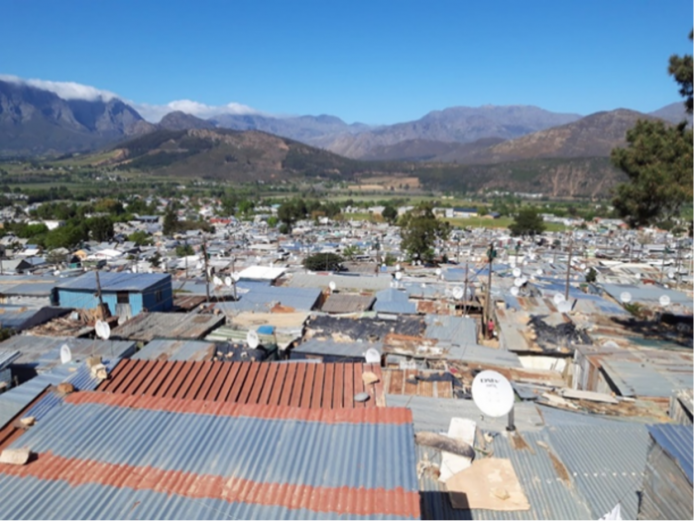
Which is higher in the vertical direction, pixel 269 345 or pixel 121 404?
pixel 121 404

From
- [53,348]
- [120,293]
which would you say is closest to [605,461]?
[53,348]

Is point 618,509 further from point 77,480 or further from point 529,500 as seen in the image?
point 77,480

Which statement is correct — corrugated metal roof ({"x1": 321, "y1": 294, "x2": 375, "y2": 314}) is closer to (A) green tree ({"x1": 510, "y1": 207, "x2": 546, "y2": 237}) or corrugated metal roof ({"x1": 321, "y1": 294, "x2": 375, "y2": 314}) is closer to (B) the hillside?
(A) green tree ({"x1": 510, "y1": 207, "x2": 546, "y2": 237})

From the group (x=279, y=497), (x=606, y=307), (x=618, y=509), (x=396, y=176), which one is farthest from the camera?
(x=396, y=176)

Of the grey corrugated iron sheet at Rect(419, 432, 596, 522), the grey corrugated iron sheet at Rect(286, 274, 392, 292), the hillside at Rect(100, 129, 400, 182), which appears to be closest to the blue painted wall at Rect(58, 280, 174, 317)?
the grey corrugated iron sheet at Rect(286, 274, 392, 292)

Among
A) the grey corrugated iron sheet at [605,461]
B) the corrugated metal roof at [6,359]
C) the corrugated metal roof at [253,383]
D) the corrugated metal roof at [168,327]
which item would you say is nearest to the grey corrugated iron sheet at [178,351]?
the corrugated metal roof at [168,327]

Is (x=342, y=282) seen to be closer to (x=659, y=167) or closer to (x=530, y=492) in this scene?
(x=659, y=167)

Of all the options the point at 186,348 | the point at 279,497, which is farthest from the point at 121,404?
the point at 186,348

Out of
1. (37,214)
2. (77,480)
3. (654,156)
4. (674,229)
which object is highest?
(654,156)
